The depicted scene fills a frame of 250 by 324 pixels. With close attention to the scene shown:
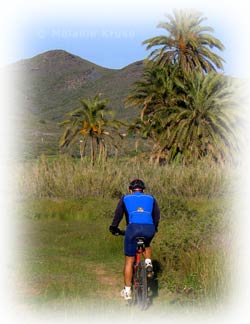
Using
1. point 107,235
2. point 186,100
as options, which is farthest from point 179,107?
point 107,235

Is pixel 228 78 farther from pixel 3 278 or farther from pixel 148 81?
pixel 3 278

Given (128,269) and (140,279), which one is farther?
(128,269)

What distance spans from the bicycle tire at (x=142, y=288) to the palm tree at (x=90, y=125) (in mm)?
32165

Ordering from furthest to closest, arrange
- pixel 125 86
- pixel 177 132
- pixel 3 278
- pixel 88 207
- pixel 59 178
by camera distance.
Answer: pixel 125 86
pixel 177 132
pixel 59 178
pixel 88 207
pixel 3 278

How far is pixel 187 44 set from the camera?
126 ft

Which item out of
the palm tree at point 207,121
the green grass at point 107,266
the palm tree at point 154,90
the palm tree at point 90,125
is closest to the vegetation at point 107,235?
the green grass at point 107,266

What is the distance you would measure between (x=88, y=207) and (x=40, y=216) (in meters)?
2.12

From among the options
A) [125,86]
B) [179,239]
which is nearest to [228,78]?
[179,239]

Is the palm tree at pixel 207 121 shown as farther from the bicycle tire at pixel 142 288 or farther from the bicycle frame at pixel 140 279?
the bicycle tire at pixel 142 288

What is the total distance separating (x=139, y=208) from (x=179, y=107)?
27700 millimetres

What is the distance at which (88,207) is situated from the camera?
2056 cm

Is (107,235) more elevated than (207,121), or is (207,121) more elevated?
(207,121)

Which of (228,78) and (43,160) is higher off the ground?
(228,78)

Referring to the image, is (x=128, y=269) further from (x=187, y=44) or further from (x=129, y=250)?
(x=187, y=44)
